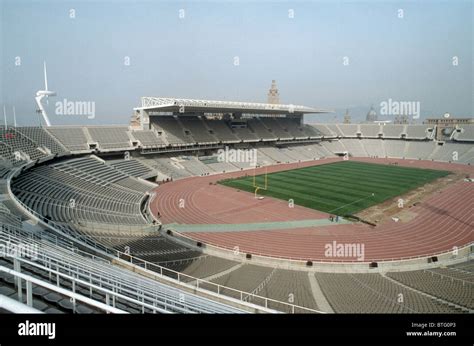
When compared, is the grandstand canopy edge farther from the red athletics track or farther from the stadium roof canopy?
the red athletics track

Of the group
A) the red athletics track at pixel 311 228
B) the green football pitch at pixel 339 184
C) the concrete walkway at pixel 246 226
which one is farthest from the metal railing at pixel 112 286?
the green football pitch at pixel 339 184

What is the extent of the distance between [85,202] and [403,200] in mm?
29525

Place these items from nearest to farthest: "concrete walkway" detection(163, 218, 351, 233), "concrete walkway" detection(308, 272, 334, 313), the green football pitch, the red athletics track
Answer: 1. "concrete walkway" detection(308, 272, 334, 313)
2. the red athletics track
3. "concrete walkway" detection(163, 218, 351, 233)
4. the green football pitch

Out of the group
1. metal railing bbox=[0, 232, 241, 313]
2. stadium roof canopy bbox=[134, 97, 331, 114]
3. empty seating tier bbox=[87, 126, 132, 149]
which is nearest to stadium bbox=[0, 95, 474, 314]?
metal railing bbox=[0, 232, 241, 313]

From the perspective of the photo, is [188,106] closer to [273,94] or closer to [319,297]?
[319,297]

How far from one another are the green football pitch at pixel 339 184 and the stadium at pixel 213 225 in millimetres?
288

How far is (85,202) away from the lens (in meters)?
23.2

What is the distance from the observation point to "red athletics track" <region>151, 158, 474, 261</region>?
738 inches

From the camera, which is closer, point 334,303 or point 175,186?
point 334,303

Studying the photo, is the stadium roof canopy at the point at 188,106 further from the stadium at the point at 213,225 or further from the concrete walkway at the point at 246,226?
the concrete walkway at the point at 246,226

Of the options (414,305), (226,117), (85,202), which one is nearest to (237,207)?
(85,202)

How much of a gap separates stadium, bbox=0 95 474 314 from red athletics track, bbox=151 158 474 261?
0.54ft

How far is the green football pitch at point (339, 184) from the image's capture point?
29.7 m
